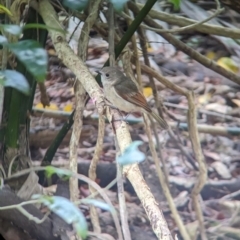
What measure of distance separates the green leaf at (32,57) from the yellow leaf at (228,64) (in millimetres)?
4009

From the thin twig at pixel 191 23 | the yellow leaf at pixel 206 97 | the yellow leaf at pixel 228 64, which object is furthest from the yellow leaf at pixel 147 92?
the thin twig at pixel 191 23

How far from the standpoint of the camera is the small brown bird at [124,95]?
339cm

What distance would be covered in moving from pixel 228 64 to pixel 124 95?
2.02 meters

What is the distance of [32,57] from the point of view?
1374mm

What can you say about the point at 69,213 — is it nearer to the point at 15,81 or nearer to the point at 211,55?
the point at 15,81

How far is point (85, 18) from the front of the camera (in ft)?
9.90

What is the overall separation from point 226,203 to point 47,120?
1.51 meters

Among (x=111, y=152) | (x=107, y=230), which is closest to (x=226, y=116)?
(x=111, y=152)

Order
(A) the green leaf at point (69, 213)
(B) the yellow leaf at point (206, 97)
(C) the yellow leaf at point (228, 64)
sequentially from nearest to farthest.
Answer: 1. (A) the green leaf at point (69, 213)
2. (B) the yellow leaf at point (206, 97)
3. (C) the yellow leaf at point (228, 64)

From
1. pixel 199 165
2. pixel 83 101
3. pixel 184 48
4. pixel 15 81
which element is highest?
pixel 15 81

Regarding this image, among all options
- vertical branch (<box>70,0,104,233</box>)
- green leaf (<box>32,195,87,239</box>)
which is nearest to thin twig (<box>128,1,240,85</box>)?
vertical branch (<box>70,0,104,233</box>)

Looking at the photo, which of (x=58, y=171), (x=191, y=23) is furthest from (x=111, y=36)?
(x=58, y=171)

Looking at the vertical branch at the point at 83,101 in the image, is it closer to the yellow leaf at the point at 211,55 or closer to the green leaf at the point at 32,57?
the green leaf at the point at 32,57

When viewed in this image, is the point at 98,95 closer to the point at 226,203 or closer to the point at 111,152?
the point at 226,203
